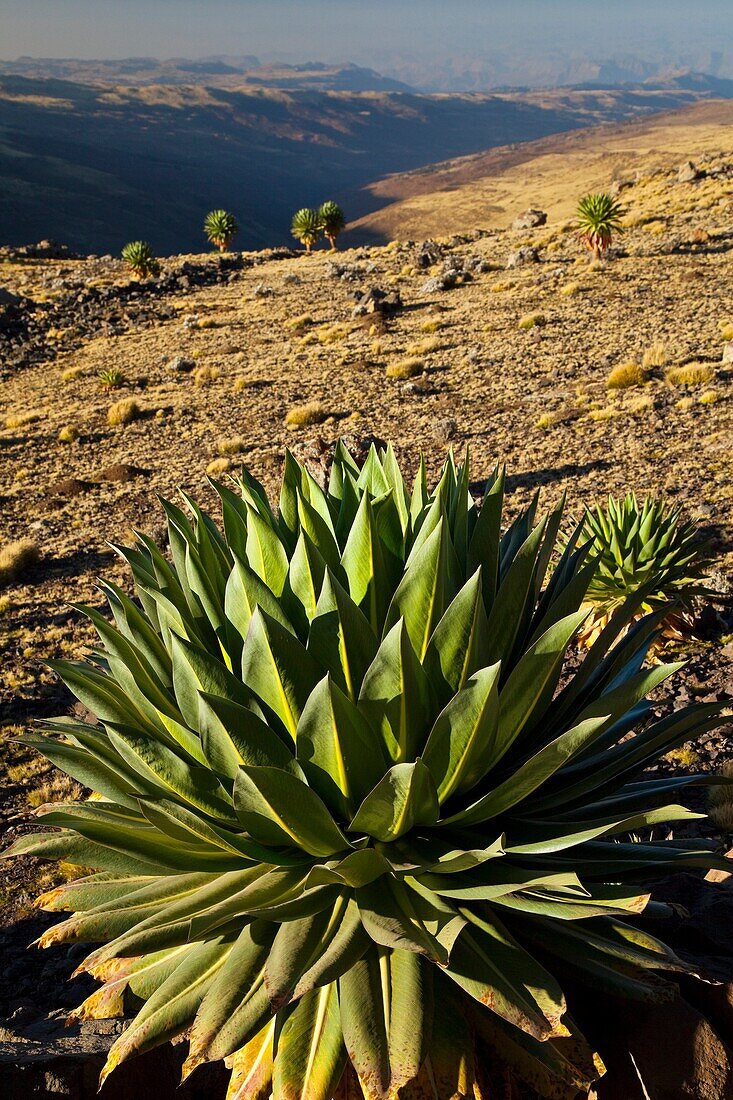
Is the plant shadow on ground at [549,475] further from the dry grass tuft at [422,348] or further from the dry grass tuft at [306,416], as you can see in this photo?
the dry grass tuft at [422,348]

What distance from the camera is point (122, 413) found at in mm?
16250

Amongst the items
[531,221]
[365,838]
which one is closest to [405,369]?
[365,838]

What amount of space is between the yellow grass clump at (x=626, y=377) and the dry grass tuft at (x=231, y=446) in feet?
20.7

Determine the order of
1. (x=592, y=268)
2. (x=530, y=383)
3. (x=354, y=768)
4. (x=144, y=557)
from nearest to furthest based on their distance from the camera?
(x=354, y=768) → (x=144, y=557) → (x=530, y=383) → (x=592, y=268)

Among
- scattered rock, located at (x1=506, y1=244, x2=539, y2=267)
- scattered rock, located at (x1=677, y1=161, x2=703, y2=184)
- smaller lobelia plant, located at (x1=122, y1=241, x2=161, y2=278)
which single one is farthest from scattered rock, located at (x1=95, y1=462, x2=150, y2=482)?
scattered rock, located at (x1=677, y1=161, x2=703, y2=184)

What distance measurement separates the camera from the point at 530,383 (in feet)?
→ 47.5

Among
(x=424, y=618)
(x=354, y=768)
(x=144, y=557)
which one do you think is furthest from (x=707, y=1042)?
(x=144, y=557)

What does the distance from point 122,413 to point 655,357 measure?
1039 centimetres

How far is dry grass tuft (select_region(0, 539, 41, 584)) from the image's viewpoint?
9.41 m

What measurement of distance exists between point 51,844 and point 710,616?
17.9ft

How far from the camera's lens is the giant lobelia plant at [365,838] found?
1712 millimetres

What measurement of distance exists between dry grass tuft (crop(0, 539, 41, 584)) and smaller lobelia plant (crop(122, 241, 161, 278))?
29.9m

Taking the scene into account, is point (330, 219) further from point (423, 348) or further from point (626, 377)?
point (626, 377)

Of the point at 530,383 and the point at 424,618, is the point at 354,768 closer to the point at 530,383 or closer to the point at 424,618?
the point at 424,618
